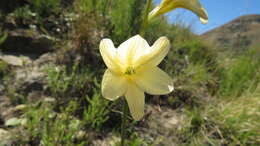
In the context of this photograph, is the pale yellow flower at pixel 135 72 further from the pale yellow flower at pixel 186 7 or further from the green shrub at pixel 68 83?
the green shrub at pixel 68 83

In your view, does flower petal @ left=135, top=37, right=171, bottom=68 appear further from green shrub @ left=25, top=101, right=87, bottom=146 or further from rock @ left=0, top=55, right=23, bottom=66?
rock @ left=0, top=55, right=23, bottom=66

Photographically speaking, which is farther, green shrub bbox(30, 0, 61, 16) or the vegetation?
green shrub bbox(30, 0, 61, 16)

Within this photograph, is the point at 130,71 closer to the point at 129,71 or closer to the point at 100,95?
the point at 129,71

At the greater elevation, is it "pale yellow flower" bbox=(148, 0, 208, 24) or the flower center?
"pale yellow flower" bbox=(148, 0, 208, 24)

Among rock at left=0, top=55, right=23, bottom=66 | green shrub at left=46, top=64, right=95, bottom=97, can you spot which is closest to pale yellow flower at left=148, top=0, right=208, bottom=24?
green shrub at left=46, top=64, right=95, bottom=97

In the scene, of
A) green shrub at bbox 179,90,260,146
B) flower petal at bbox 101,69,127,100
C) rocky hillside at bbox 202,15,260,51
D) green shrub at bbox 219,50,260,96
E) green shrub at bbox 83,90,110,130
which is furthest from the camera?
rocky hillside at bbox 202,15,260,51

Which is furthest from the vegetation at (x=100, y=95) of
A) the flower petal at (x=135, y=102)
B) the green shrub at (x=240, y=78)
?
the flower petal at (x=135, y=102)

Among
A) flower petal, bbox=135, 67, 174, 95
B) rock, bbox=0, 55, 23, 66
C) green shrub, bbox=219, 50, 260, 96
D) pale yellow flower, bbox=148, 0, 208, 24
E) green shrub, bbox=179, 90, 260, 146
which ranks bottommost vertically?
green shrub, bbox=179, 90, 260, 146

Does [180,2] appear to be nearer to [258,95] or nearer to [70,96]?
[70,96]

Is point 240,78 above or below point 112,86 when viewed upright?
below

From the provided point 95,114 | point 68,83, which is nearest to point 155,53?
point 95,114
